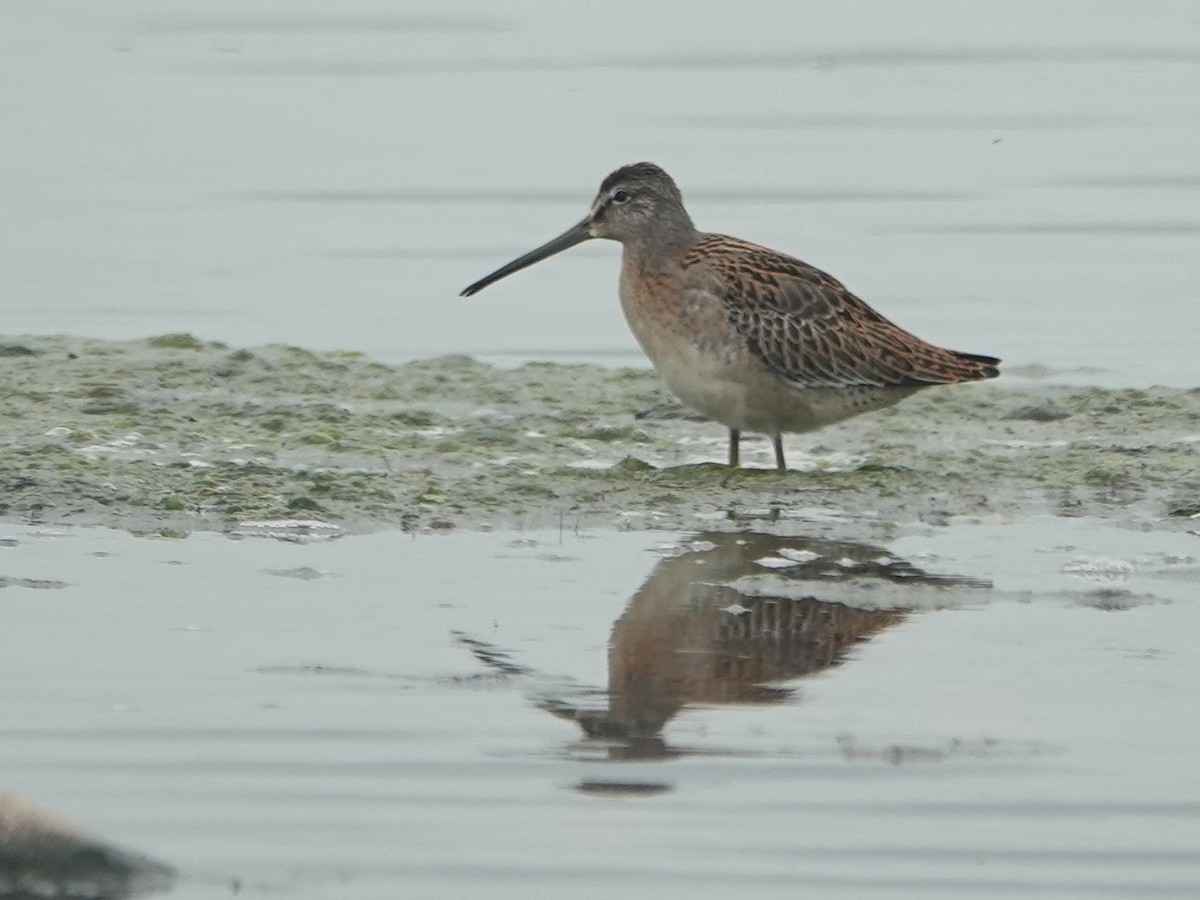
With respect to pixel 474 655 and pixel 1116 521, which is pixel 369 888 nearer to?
pixel 474 655

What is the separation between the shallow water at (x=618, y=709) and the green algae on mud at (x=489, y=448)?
323 millimetres

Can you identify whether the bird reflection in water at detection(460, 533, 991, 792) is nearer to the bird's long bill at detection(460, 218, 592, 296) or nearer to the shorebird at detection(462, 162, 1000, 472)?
the shorebird at detection(462, 162, 1000, 472)

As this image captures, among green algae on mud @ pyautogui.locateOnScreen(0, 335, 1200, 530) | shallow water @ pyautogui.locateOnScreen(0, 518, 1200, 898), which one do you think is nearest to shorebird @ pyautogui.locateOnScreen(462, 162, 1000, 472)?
green algae on mud @ pyautogui.locateOnScreen(0, 335, 1200, 530)

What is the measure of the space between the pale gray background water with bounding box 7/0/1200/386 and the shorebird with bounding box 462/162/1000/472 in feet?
4.54

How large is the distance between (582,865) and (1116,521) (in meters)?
3.30

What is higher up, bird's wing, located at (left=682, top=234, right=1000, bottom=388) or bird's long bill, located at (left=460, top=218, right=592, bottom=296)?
bird's long bill, located at (left=460, top=218, right=592, bottom=296)

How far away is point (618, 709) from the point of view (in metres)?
5.69

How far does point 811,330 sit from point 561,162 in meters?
5.79

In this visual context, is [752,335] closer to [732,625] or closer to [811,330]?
[811,330]

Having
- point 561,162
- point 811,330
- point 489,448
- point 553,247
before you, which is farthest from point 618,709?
point 561,162

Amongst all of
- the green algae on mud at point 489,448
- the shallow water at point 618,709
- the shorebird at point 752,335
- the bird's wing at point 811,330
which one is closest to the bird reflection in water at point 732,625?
the shallow water at point 618,709

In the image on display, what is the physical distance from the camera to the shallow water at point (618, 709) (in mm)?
4777

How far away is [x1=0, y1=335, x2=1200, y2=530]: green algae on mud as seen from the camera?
7.70m

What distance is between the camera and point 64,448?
8273 millimetres
